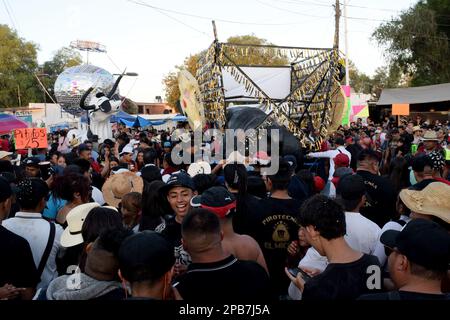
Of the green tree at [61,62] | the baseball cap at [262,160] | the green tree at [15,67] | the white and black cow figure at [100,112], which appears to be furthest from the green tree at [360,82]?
the baseball cap at [262,160]

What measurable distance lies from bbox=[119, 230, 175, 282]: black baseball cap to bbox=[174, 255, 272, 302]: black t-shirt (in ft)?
0.98

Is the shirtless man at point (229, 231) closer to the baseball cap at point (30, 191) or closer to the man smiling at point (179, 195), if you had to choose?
the man smiling at point (179, 195)

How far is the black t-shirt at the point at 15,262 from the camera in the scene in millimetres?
2719

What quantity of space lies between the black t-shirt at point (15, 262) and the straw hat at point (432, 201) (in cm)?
261

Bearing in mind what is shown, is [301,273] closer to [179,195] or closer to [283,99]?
[179,195]

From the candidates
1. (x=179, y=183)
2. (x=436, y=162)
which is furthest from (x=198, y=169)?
(x=436, y=162)

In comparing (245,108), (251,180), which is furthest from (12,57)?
(251,180)

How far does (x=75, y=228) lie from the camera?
3141 mm

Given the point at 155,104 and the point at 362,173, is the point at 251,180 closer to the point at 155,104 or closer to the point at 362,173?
the point at 362,173

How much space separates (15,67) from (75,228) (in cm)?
5057

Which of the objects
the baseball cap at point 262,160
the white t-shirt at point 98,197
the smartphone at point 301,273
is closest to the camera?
the smartphone at point 301,273

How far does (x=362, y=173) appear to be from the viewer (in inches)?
186

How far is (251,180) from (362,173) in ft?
4.15

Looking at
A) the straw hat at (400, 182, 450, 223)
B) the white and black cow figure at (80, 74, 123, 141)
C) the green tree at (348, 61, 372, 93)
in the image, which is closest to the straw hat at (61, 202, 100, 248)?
the straw hat at (400, 182, 450, 223)
